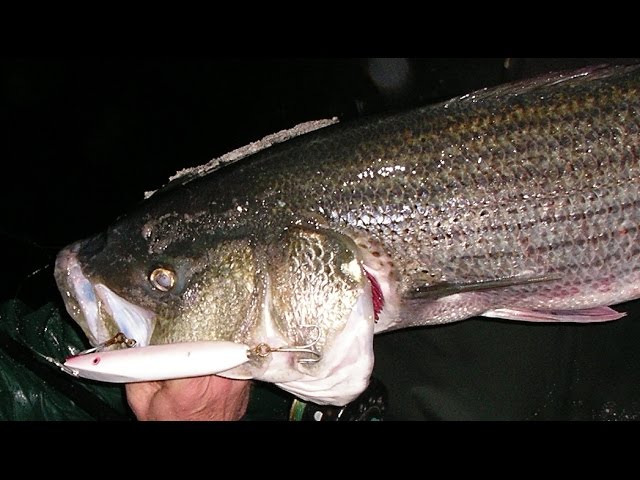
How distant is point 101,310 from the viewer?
6.29 feet

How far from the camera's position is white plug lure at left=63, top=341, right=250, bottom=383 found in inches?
69.9

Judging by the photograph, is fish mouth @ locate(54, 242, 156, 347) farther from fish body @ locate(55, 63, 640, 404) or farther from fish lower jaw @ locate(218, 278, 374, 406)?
fish lower jaw @ locate(218, 278, 374, 406)

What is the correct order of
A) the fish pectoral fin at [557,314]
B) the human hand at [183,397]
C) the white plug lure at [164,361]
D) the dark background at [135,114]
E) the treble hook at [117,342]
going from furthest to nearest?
the dark background at [135,114], the human hand at [183,397], the fish pectoral fin at [557,314], the treble hook at [117,342], the white plug lure at [164,361]

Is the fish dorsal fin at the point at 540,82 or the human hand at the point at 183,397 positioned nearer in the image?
the fish dorsal fin at the point at 540,82

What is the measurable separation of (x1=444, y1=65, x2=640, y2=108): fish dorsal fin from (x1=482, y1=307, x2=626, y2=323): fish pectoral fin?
27.8 inches

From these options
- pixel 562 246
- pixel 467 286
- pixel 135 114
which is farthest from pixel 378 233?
pixel 135 114

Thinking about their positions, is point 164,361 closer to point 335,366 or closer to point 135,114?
point 335,366

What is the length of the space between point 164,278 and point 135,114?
6.26 m

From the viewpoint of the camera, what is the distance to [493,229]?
6.10 ft

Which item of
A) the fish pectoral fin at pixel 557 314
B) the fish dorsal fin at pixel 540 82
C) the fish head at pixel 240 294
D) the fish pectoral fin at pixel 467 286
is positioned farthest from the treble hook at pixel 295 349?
the fish dorsal fin at pixel 540 82

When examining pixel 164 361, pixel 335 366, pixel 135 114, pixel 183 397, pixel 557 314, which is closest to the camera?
pixel 164 361

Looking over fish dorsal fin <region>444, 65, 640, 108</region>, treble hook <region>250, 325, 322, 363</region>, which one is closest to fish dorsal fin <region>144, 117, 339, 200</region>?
fish dorsal fin <region>444, 65, 640, 108</region>

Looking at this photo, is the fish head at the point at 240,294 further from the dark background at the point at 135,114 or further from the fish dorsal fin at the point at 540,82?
the dark background at the point at 135,114

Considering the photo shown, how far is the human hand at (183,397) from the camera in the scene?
2158 millimetres
